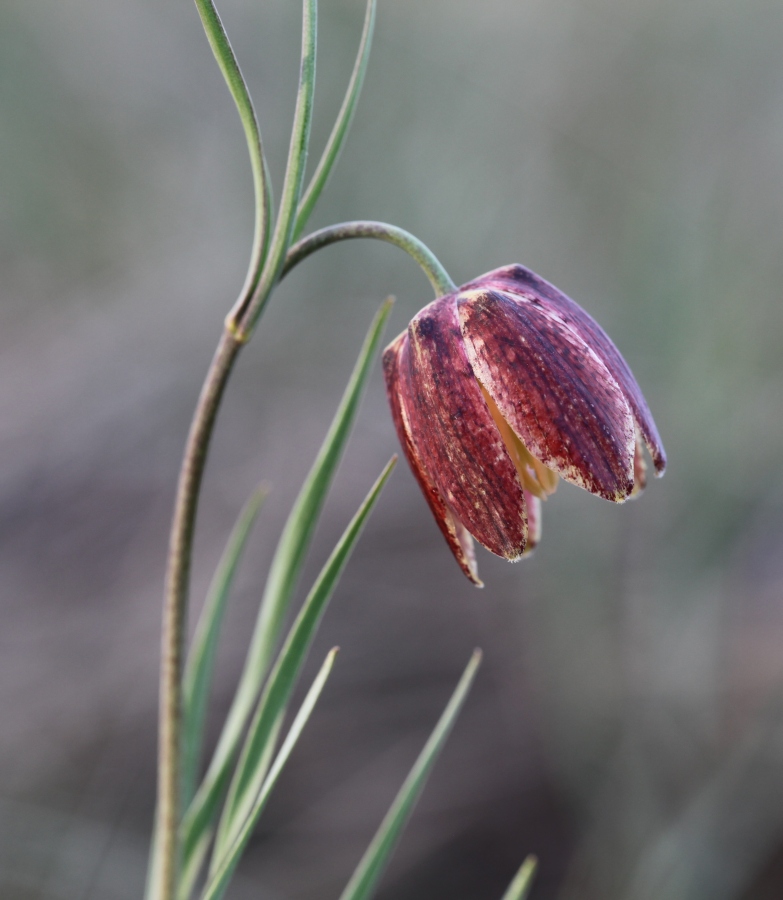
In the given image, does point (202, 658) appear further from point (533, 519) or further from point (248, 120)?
point (248, 120)

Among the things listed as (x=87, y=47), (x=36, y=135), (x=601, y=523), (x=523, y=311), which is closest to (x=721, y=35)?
(x=601, y=523)

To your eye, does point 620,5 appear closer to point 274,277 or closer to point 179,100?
point 179,100

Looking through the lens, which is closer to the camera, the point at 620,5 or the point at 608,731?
the point at 608,731

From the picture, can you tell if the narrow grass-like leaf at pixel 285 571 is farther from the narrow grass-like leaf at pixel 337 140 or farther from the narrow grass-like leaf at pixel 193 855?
the narrow grass-like leaf at pixel 337 140

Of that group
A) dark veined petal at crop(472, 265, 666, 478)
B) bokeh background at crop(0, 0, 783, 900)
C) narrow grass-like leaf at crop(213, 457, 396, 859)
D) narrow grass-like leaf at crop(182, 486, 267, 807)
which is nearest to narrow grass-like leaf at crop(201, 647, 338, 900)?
narrow grass-like leaf at crop(213, 457, 396, 859)

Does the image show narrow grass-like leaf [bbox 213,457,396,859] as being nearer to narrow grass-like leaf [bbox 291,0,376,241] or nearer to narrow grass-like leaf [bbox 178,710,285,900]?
narrow grass-like leaf [bbox 178,710,285,900]
